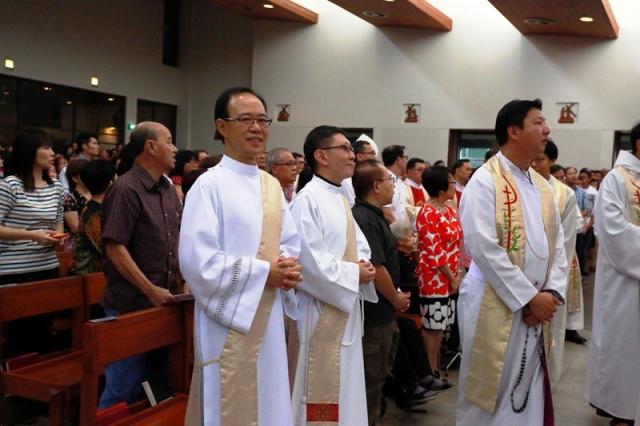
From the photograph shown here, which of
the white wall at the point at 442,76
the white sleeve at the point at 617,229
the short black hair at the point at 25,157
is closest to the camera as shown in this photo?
the short black hair at the point at 25,157

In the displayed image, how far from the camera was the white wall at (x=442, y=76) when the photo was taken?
36.7ft

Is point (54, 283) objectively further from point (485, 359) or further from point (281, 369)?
point (485, 359)

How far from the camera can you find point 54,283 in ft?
10.4

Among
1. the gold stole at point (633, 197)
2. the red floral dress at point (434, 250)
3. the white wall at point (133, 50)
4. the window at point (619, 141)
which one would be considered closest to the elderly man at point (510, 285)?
the gold stole at point (633, 197)

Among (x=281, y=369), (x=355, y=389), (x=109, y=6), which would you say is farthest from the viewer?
(x=109, y=6)

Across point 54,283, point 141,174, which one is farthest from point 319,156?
point 54,283

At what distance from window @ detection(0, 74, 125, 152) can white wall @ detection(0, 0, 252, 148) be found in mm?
215

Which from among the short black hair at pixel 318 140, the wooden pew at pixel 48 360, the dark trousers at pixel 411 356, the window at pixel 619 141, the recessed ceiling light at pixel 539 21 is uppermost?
the recessed ceiling light at pixel 539 21

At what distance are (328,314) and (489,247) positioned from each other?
789 millimetres

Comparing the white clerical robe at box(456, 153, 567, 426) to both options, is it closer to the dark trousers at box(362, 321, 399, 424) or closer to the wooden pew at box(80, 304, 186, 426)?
the dark trousers at box(362, 321, 399, 424)

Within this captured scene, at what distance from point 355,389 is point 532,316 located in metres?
0.88

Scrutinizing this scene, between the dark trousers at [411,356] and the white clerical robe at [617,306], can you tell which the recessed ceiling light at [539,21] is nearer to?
the white clerical robe at [617,306]

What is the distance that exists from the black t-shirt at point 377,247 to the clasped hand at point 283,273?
907 mm

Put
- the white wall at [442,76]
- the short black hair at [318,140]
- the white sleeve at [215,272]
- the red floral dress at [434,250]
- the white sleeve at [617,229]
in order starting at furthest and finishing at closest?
the white wall at [442,76]
the red floral dress at [434,250]
the white sleeve at [617,229]
the short black hair at [318,140]
the white sleeve at [215,272]
